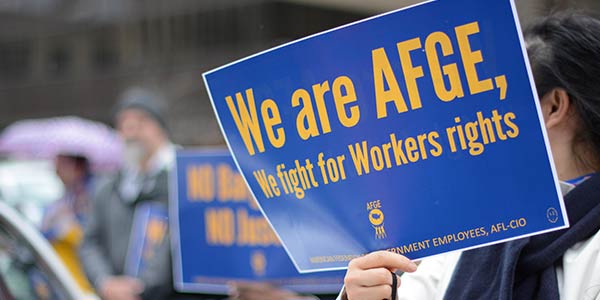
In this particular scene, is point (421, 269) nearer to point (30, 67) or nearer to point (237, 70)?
point (237, 70)

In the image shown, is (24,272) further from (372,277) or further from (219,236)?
(372,277)

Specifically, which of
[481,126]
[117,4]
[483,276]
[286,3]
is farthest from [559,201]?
[117,4]

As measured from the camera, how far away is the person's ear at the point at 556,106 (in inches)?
77.5

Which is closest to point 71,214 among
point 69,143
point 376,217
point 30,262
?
point 69,143

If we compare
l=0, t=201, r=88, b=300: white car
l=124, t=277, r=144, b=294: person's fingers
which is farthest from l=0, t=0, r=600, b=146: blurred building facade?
l=0, t=201, r=88, b=300: white car

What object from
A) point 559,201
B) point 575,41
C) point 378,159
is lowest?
point 559,201

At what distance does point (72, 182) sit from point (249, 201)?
11.0 ft

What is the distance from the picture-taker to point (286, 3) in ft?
45.0

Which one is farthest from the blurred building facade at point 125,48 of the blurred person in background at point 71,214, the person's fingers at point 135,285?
the person's fingers at point 135,285

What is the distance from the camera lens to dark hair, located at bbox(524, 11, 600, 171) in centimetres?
192

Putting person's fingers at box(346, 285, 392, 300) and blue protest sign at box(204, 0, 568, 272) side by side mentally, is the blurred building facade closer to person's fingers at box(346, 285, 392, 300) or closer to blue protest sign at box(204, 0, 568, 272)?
blue protest sign at box(204, 0, 568, 272)

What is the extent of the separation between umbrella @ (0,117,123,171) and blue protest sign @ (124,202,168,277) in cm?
313

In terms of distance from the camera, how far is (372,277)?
184 centimetres

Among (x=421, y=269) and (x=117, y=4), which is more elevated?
(x=117, y=4)
